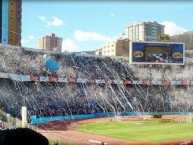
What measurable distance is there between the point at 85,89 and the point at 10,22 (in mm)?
27175

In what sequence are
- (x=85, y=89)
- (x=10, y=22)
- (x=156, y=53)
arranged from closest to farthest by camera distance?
(x=85, y=89)
(x=156, y=53)
(x=10, y=22)

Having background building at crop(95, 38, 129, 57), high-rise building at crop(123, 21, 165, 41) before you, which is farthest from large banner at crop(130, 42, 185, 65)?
high-rise building at crop(123, 21, 165, 41)

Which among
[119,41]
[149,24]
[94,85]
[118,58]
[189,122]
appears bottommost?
[189,122]

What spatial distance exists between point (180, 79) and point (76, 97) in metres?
15.4

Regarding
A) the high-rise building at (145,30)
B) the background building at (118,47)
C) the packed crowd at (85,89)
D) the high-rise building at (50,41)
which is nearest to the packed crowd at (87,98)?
the packed crowd at (85,89)

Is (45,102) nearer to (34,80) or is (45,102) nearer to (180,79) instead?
(34,80)

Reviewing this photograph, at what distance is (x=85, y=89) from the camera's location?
4072 cm

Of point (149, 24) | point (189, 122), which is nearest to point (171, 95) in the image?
point (189, 122)

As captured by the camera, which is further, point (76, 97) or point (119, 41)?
point (119, 41)

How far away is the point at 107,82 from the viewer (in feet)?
138

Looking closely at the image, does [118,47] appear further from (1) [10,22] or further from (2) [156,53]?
(2) [156,53]

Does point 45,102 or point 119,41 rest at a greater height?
point 119,41

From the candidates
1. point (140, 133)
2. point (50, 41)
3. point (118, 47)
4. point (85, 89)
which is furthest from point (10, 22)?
point (50, 41)

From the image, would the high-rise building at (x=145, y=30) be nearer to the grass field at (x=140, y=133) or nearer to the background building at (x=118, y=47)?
the background building at (x=118, y=47)
